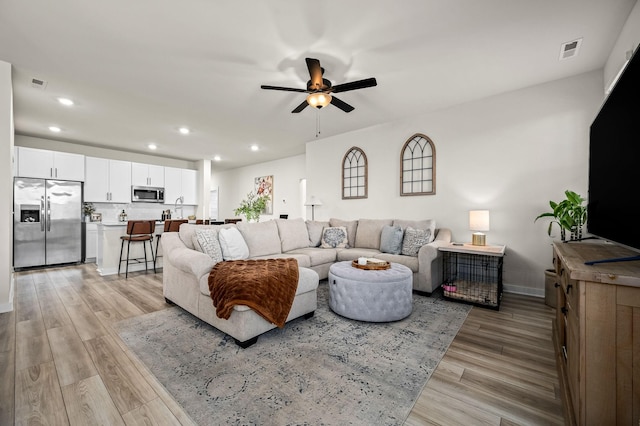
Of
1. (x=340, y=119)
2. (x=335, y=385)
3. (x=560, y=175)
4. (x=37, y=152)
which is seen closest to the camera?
(x=335, y=385)

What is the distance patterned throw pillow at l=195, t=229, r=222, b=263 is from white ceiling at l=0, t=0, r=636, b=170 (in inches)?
72.8

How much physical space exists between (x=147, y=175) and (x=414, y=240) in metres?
6.67

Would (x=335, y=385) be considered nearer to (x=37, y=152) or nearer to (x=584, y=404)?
(x=584, y=404)

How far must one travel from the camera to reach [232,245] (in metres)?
3.27

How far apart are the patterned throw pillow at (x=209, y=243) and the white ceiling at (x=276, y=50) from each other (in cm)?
185

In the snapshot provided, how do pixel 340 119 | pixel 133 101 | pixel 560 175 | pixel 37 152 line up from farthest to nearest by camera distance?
pixel 37 152 → pixel 340 119 → pixel 133 101 → pixel 560 175

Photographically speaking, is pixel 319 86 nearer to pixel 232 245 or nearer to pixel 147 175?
pixel 232 245

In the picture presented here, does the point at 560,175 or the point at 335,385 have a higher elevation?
the point at 560,175

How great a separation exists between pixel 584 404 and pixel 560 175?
314 cm

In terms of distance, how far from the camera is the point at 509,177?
142 inches

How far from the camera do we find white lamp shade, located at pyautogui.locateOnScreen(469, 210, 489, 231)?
3350 mm

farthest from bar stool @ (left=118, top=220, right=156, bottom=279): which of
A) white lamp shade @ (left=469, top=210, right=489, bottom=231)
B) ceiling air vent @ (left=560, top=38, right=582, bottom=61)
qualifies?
ceiling air vent @ (left=560, top=38, right=582, bottom=61)

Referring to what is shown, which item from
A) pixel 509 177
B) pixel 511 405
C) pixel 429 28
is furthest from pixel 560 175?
pixel 511 405

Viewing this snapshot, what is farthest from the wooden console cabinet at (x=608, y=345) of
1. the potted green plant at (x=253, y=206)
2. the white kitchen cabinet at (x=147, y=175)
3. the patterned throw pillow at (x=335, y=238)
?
the white kitchen cabinet at (x=147, y=175)
